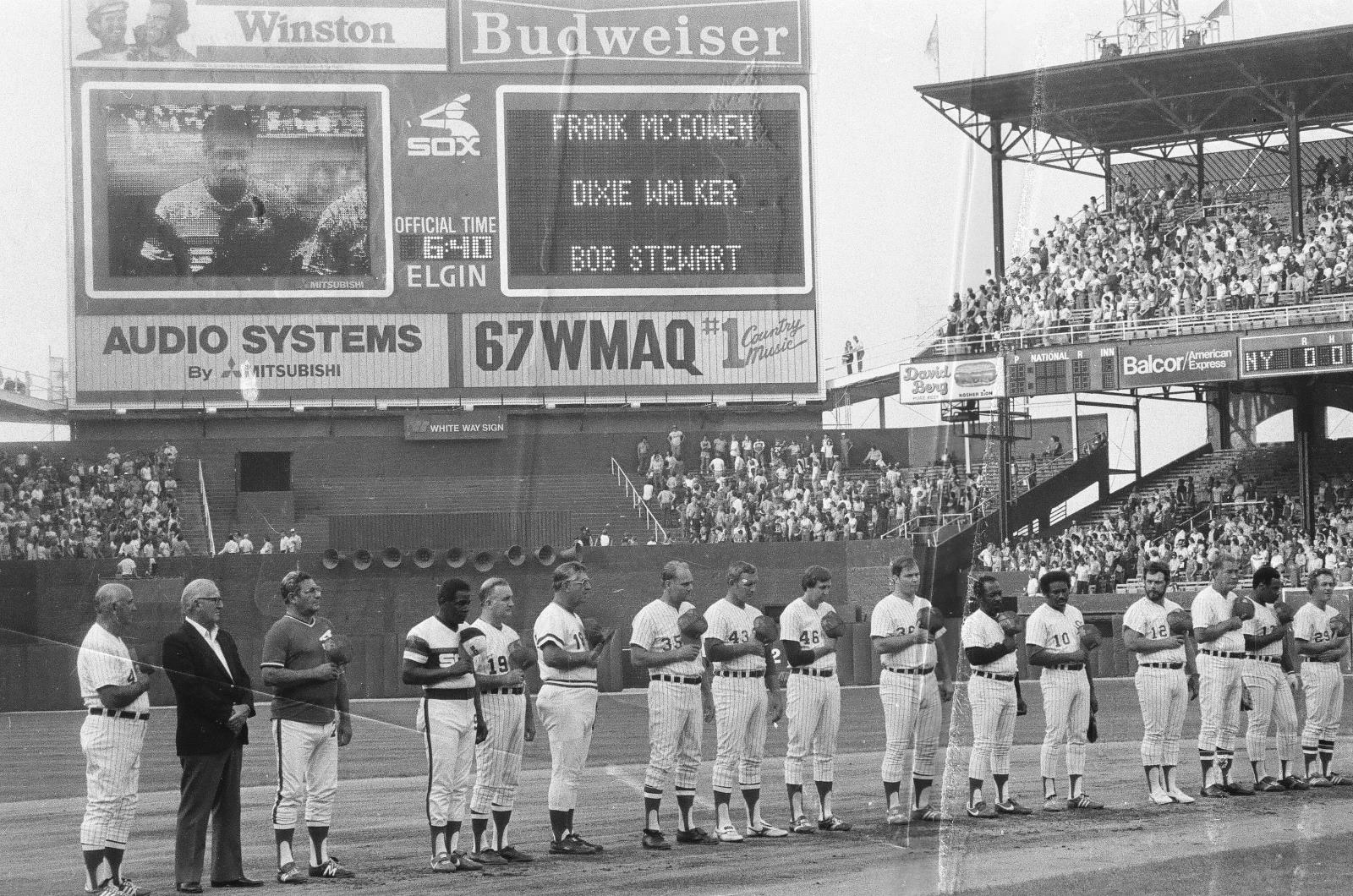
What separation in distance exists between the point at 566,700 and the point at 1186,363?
1845 centimetres

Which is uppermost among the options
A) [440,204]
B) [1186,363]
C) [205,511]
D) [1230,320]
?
[1230,320]

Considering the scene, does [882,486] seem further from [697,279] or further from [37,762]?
[37,762]

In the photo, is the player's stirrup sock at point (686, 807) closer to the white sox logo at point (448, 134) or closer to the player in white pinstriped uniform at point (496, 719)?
the player in white pinstriped uniform at point (496, 719)

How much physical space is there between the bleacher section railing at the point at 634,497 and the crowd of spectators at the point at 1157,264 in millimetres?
1965

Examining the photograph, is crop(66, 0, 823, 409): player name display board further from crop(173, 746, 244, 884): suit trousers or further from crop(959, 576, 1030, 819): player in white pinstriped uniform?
crop(959, 576, 1030, 819): player in white pinstriped uniform

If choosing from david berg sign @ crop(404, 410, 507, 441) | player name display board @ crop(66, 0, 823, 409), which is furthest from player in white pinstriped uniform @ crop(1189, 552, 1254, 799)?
david berg sign @ crop(404, 410, 507, 441)

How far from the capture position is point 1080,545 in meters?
20.8

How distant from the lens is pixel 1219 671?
1156 cm

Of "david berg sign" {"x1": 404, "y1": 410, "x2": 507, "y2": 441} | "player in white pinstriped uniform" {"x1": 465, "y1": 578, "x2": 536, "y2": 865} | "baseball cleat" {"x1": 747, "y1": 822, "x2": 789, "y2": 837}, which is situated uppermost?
"david berg sign" {"x1": 404, "y1": 410, "x2": 507, "y2": 441}

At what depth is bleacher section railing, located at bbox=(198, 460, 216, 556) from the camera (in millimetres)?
6824

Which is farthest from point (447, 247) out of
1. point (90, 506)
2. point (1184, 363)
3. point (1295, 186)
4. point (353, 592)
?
point (1295, 186)

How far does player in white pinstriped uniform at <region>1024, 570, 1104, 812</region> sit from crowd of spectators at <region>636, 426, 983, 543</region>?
1412mm

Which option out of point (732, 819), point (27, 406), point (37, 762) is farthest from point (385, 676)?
point (27, 406)

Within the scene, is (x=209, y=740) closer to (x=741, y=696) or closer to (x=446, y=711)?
(x=446, y=711)
